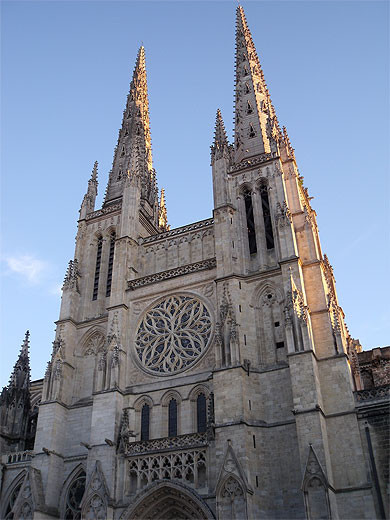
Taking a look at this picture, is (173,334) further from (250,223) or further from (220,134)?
(220,134)

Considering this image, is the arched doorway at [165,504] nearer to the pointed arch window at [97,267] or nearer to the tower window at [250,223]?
the tower window at [250,223]

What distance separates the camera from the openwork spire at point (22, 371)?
86.7 feet

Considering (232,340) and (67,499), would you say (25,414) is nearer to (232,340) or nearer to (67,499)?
(67,499)

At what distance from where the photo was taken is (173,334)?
75.6 feet

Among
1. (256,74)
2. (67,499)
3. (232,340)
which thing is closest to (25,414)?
(67,499)

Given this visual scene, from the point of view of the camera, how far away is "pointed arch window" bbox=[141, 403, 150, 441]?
21.1m

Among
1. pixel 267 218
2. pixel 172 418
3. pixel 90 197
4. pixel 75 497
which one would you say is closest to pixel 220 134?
pixel 267 218

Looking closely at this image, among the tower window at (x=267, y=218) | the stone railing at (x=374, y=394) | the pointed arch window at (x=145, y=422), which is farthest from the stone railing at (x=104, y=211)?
the stone railing at (x=374, y=394)

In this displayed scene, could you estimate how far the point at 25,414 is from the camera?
2570 centimetres

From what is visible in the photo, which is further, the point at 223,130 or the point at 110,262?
the point at 223,130

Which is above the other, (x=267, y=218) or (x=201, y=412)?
(x=267, y=218)

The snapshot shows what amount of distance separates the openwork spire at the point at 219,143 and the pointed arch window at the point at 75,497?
15.9 m

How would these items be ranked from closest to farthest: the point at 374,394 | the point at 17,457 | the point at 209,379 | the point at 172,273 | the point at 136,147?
the point at 374,394
the point at 209,379
the point at 17,457
the point at 172,273
the point at 136,147

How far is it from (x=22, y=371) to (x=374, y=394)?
1691 cm
